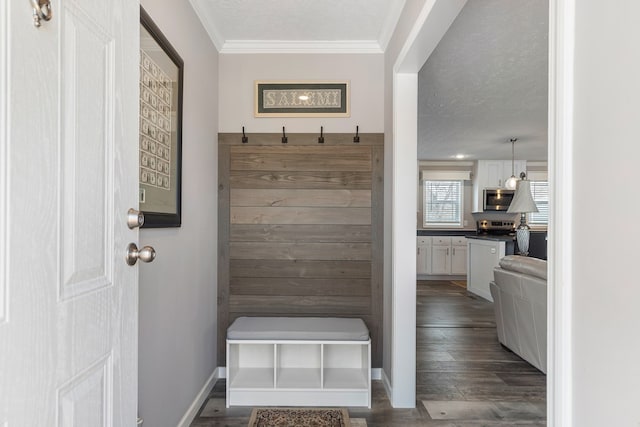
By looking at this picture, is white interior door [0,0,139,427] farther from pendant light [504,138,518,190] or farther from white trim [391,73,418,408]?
pendant light [504,138,518,190]

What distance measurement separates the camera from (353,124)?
292 cm

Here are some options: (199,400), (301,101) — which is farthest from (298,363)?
(301,101)

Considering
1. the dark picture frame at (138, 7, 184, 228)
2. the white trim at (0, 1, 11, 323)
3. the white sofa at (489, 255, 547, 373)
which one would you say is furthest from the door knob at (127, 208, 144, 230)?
the white sofa at (489, 255, 547, 373)

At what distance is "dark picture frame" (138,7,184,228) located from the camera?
5.37 feet

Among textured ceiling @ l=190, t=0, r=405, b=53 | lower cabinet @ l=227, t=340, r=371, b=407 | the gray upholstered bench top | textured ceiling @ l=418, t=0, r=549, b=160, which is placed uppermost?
textured ceiling @ l=190, t=0, r=405, b=53

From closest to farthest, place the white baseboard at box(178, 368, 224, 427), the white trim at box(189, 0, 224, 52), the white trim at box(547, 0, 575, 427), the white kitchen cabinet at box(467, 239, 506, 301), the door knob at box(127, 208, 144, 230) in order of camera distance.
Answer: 1. the white trim at box(547, 0, 575, 427)
2. the door knob at box(127, 208, 144, 230)
3. the white baseboard at box(178, 368, 224, 427)
4. the white trim at box(189, 0, 224, 52)
5. the white kitchen cabinet at box(467, 239, 506, 301)

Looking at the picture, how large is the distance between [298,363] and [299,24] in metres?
2.41

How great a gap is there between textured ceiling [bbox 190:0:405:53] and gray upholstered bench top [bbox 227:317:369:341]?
2.05 meters

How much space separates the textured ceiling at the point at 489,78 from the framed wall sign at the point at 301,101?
0.84 m

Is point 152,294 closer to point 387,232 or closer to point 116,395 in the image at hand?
point 116,395

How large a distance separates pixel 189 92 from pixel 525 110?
374cm

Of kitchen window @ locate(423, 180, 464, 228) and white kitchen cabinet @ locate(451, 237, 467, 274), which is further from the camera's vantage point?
kitchen window @ locate(423, 180, 464, 228)

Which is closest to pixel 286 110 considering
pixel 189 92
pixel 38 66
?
pixel 189 92

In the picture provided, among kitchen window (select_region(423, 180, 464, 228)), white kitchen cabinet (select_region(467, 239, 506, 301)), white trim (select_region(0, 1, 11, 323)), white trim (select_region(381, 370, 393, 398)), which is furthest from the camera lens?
kitchen window (select_region(423, 180, 464, 228))
